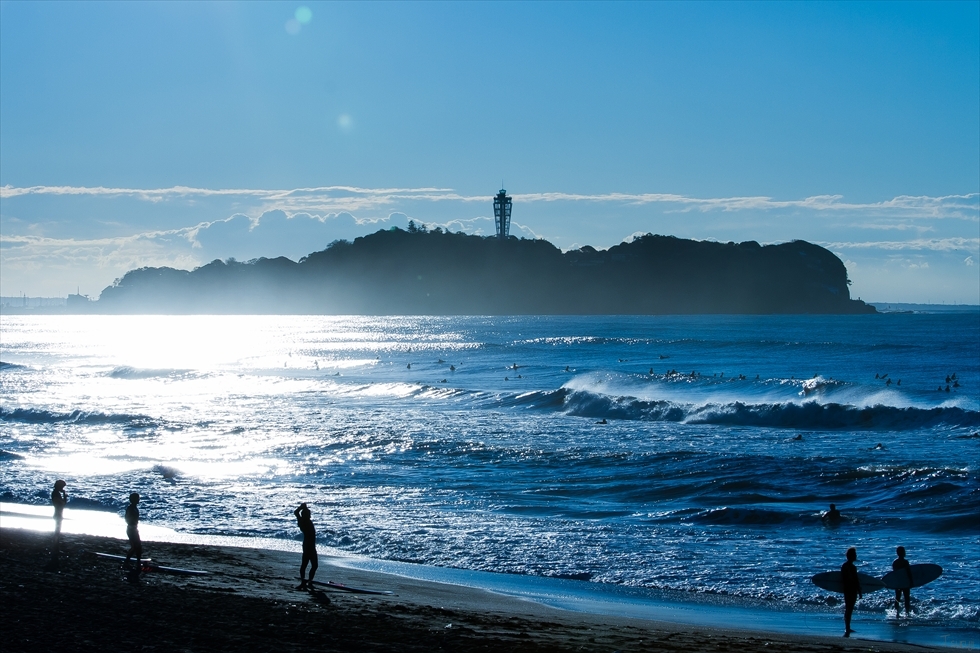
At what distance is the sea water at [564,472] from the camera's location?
15133 millimetres

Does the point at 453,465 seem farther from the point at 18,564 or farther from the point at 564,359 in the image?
the point at 564,359

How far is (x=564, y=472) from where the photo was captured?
76.5ft

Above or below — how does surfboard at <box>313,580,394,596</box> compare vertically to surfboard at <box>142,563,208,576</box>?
above

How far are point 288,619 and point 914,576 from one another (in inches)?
347

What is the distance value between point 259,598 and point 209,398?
36663 mm

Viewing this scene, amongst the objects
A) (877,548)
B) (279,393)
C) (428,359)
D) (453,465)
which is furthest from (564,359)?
(877,548)

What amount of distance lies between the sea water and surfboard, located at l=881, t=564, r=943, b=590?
353 mm

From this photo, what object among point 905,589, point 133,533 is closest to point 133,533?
point 133,533

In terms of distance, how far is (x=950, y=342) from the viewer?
91812mm

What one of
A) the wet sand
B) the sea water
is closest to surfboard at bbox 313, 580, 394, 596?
the wet sand

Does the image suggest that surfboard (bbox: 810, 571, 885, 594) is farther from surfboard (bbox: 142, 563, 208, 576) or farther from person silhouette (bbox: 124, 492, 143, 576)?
person silhouette (bbox: 124, 492, 143, 576)

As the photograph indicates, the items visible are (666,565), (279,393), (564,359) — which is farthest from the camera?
(564,359)

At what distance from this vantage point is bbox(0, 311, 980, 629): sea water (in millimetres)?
15133

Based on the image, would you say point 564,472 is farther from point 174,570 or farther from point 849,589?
point 849,589
